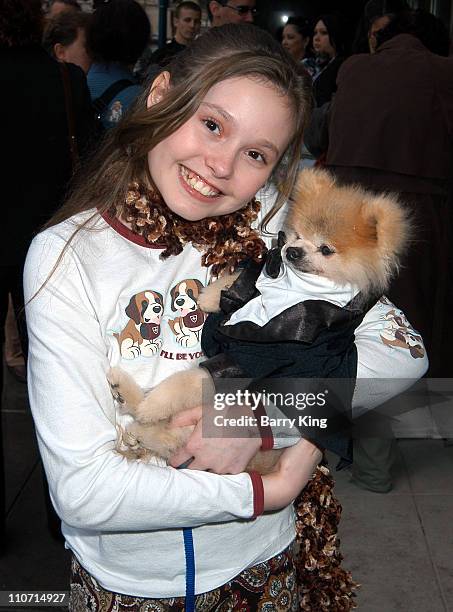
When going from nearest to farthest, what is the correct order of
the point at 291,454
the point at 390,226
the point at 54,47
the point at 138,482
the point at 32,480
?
the point at 138,482 → the point at 291,454 → the point at 390,226 → the point at 32,480 → the point at 54,47

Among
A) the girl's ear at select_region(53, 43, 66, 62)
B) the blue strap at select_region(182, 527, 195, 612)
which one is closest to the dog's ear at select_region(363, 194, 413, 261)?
the blue strap at select_region(182, 527, 195, 612)

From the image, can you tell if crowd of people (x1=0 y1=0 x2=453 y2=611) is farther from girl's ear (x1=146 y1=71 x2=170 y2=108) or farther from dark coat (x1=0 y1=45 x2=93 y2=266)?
dark coat (x1=0 y1=45 x2=93 y2=266)

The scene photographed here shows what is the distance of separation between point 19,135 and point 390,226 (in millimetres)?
1883

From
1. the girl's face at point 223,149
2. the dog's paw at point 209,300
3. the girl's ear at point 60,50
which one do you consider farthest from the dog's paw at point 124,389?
the girl's ear at point 60,50

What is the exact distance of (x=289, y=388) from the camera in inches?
64.9

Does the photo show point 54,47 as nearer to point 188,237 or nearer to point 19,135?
point 19,135

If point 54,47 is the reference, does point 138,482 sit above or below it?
above

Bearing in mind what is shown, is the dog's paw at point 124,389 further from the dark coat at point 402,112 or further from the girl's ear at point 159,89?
the dark coat at point 402,112

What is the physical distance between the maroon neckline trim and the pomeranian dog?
18 centimetres

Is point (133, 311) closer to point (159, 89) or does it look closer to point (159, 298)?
point (159, 298)

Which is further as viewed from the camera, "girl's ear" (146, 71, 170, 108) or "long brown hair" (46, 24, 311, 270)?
"girl's ear" (146, 71, 170, 108)

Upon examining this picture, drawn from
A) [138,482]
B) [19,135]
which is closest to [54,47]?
[19,135]

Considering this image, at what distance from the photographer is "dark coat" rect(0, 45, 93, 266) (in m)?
3.04

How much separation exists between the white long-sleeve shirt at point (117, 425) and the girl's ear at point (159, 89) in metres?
0.32
